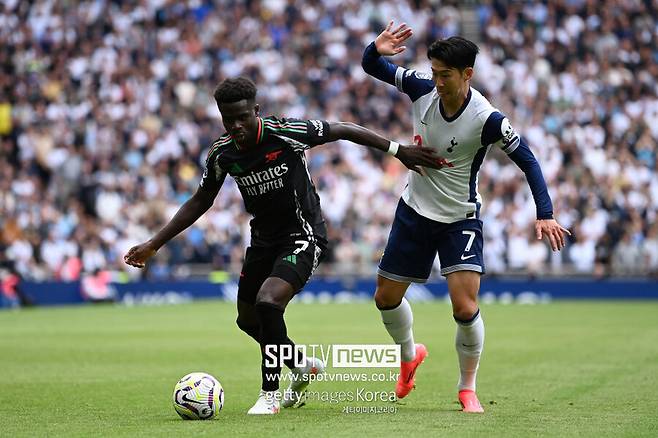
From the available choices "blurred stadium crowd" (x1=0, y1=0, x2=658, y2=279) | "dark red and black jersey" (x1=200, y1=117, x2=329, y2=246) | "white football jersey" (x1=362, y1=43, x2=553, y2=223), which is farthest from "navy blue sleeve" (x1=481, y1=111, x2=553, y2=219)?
"blurred stadium crowd" (x1=0, y1=0, x2=658, y2=279)

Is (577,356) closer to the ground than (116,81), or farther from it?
closer to the ground

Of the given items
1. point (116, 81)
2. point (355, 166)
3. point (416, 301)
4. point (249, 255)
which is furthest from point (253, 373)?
point (116, 81)

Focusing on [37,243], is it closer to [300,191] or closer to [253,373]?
[253,373]

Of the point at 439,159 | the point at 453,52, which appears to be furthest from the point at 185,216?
the point at 453,52

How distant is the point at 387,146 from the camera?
9.20 meters

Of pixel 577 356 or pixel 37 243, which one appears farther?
pixel 37 243

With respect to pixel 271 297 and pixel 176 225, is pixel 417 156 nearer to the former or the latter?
pixel 271 297

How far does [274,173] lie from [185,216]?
0.84 metres

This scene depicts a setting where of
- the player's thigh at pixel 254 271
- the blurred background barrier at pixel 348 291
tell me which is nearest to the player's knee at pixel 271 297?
the player's thigh at pixel 254 271

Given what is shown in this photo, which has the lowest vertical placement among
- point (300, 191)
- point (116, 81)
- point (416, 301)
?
point (416, 301)

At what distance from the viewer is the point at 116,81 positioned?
31984 millimetres

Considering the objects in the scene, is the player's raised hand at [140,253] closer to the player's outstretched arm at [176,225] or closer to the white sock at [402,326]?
the player's outstretched arm at [176,225]

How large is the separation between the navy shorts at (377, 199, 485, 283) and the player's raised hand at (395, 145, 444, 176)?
1.75 ft

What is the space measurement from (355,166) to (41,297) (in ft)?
28.8
